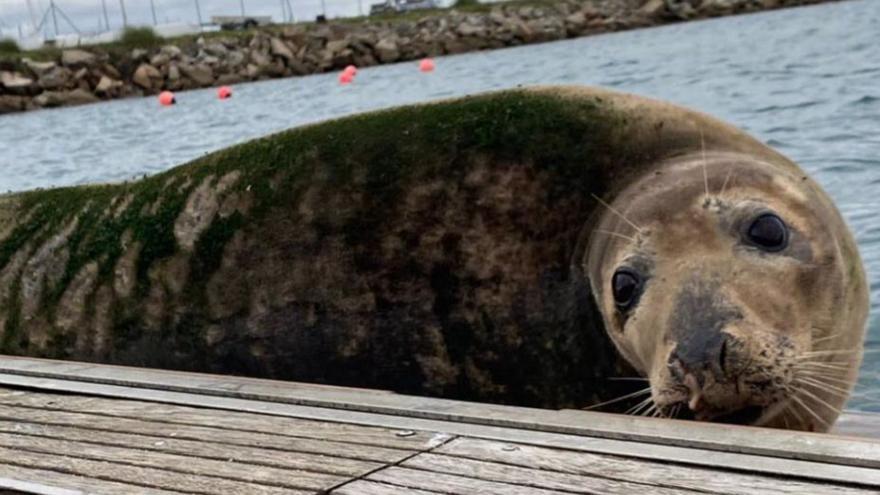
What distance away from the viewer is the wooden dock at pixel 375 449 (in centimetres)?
310

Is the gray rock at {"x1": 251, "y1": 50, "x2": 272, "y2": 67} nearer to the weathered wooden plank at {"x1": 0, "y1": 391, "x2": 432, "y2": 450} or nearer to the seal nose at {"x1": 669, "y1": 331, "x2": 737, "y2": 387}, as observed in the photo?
the weathered wooden plank at {"x1": 0, "y1": 391, "x2": 432, "y2": 450}

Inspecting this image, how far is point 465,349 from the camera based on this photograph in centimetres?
473

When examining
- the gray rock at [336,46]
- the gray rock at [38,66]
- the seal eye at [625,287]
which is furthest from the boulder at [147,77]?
the seal eye at [625,287]

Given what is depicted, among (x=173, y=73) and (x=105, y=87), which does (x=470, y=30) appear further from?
(x=105, y=87)

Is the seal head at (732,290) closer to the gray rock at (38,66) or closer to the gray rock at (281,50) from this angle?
the gray rock at (38,66)

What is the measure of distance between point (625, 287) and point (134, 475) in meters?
1.59

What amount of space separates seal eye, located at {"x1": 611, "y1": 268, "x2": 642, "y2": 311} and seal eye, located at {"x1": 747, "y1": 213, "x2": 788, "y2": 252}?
37 cm

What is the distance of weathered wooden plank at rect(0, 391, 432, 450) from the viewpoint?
358cm

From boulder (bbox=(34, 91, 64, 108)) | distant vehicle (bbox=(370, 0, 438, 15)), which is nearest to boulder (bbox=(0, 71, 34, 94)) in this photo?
boulder (bbox=(34, 91, 64, 108))

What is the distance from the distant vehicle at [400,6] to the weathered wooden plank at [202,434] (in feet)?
245

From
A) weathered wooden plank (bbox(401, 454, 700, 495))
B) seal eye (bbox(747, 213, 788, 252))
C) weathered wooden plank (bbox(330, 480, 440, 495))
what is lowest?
weathered wooden plank (bbox(401, 454, 700, 495))

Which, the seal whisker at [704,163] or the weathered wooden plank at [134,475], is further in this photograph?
the seal whisker at [704,163]

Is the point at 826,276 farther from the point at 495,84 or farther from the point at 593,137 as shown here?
the point at 495,84

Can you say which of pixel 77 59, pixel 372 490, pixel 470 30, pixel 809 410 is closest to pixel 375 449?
pixel 372 490
